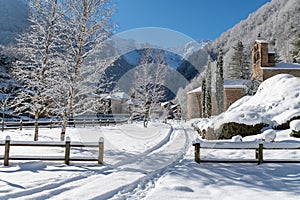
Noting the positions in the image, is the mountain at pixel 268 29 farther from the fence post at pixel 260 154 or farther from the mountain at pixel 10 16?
the mountain at pixel 10 16

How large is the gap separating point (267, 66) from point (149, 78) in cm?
1846

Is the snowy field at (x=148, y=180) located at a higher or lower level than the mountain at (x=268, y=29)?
lower

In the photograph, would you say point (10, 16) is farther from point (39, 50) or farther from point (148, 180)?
point (148, 180)

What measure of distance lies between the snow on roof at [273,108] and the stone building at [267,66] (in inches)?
621

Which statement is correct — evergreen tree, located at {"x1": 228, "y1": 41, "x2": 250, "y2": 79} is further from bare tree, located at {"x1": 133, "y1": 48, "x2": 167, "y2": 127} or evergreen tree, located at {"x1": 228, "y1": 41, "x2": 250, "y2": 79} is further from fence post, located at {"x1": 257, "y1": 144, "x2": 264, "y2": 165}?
fence post, located at {"x1": 257, "y1": 144, "x2": 264, "y2": 165}

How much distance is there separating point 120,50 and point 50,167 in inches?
323

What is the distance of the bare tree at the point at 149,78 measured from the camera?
25997 millimetres

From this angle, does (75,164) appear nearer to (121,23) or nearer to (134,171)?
(134,171)

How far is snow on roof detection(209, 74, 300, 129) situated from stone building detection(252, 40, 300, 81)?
15782 millimetres

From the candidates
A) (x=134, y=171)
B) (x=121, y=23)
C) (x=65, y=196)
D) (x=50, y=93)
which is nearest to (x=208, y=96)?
(x=121, y=23)

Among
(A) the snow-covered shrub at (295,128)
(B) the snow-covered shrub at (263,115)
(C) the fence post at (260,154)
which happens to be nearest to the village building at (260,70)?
(B) the snow-covered shrub at (263,115)

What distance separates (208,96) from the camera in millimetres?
34469

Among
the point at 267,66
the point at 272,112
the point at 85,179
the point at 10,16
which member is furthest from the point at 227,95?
the point at 10,16

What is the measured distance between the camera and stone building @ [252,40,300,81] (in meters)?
32.0
